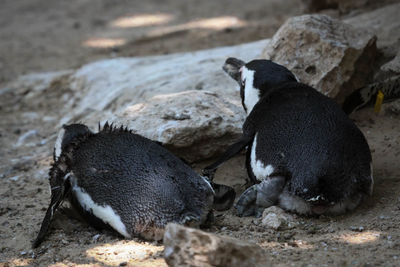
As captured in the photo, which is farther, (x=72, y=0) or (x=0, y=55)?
(x=72, y=0)

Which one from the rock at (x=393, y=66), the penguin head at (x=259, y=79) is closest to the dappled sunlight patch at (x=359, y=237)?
the penguin head at (x=259, y=79)

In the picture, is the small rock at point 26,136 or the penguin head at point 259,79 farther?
the small rock at point 26,136

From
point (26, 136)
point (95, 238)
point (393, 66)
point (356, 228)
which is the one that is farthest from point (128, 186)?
point (26, 136)

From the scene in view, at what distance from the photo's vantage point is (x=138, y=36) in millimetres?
9445

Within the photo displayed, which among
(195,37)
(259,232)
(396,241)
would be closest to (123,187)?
(259,232)

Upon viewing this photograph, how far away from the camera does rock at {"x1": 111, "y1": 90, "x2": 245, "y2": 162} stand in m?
4.54

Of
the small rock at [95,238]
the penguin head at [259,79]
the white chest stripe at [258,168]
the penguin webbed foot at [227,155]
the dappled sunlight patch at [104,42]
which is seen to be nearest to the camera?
the small rock at [95,238]

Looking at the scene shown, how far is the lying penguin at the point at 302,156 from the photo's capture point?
12.0 feet

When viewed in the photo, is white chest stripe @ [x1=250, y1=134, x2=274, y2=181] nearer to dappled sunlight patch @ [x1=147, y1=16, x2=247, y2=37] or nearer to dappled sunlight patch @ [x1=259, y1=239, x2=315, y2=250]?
dappled sunlight patch @ [x1=259, y1=239, x2=315, y2=250]

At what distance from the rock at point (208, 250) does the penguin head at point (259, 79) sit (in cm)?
199

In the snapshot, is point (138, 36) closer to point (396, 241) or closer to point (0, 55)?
point (0, 55)

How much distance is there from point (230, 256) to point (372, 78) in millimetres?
3209

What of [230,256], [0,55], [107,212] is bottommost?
[0,55]

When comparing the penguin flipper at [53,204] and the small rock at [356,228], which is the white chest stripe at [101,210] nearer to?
the penguin flipper at [53,204]
